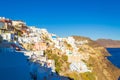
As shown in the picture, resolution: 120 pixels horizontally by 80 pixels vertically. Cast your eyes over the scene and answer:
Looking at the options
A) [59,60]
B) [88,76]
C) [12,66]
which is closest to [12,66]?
[12,66]

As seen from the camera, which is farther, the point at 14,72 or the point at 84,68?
the point at 84,68

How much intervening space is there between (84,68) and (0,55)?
4598cm

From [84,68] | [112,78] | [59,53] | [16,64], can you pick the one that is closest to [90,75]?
[84,68]

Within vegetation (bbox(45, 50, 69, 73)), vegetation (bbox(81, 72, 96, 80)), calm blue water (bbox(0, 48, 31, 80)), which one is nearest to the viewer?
calm blue water (bbox(0, 48, 31, 80))

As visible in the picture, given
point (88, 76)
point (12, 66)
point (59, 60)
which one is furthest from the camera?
point (59, 60)

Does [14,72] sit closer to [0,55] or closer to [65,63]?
[0,55]

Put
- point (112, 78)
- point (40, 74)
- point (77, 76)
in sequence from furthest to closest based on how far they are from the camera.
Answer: point (112, 78) → point (77, 76) → point (40, 74)

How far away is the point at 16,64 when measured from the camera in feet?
65.2

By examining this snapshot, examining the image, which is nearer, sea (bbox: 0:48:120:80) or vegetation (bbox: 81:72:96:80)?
sea (bbox: 0:48:120:80)

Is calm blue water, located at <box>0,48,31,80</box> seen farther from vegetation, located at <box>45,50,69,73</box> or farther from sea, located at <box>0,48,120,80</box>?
vegetation, located at <box>45,50,69,73</box>

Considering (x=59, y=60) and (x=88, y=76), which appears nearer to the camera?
(x=88, y=76)

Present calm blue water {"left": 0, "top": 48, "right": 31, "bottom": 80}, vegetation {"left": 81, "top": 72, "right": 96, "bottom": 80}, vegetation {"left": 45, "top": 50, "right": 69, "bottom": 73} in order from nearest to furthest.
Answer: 1. calm blue water {"left": 0, "top": 48, "right": 31, "bottom": 80}
2. vegetation {"left": 45, "top": 50, "right": 69, "bottom": 73}
3. vegetation {"left": 81, "top": 72, "right": 96, "bottom": 80}

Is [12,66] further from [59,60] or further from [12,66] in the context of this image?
[59,60]

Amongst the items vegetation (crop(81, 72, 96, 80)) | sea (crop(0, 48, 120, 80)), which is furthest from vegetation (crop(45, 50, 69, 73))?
sea (crop(0, 48, 120, 80))
